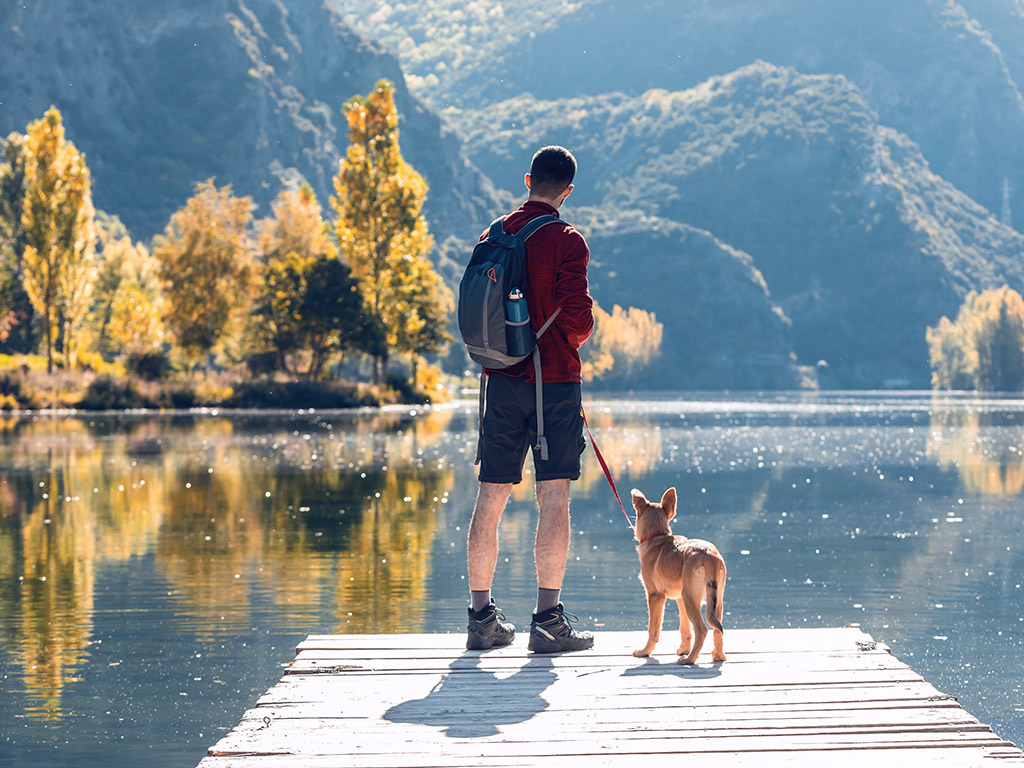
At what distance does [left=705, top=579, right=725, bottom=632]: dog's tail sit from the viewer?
20.5 feet

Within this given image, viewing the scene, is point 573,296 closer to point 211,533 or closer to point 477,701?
point 477,701

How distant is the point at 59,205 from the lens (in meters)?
58.1

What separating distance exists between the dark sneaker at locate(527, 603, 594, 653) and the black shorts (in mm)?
774

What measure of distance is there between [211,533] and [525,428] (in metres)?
10.6

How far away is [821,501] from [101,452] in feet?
57.7

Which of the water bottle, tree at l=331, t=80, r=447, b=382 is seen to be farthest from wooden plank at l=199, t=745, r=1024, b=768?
tree at l=331, t=80, r=447, b=382

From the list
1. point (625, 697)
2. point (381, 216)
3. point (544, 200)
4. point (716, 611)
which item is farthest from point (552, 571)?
point (381, 216)

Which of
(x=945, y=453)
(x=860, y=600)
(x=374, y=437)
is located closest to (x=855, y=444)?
(x=945, y=453)

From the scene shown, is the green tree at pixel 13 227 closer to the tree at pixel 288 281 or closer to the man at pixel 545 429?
the tree at pixel 288 281

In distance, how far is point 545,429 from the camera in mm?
6809

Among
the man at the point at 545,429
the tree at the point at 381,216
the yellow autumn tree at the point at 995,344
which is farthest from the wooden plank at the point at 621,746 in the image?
the yellow autumn tree at the point at 995,344

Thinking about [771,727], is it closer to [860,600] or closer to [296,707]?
[296,707]

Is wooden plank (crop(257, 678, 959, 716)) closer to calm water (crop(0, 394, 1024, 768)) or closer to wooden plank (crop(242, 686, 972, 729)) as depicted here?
wooden plank (crop(242, 686, 972, 729))

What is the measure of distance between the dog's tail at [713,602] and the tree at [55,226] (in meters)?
56.0
